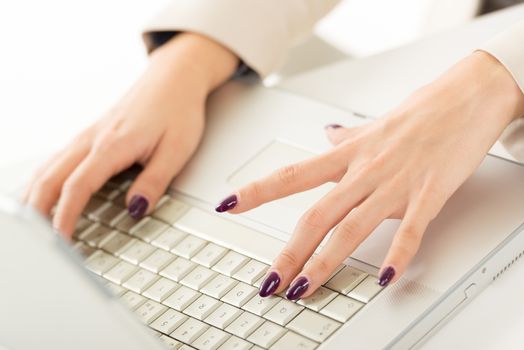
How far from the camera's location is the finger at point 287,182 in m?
0.75

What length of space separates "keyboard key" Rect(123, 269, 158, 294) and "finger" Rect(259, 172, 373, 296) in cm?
11

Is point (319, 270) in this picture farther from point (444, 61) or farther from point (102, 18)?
point (102, 18)

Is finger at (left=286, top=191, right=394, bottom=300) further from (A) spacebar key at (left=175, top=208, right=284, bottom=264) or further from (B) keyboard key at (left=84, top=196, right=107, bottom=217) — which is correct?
(B) keyboard key at (left=84, top=196, right=107, bottom=217)

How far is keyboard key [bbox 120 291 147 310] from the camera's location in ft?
2.36

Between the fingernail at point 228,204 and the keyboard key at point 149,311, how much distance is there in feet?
0.32

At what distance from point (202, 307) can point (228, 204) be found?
10cm

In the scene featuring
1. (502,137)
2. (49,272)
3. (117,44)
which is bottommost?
(117,44)

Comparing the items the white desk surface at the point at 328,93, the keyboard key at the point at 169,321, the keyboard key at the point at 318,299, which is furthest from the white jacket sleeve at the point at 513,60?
the keyboard key at the point at 169,321

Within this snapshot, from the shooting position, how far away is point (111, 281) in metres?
0.76

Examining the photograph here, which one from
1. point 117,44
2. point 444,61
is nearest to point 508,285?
point 444,61

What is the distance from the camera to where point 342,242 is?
2.27ft

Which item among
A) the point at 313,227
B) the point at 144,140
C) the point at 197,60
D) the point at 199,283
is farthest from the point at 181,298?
the point at 197,60

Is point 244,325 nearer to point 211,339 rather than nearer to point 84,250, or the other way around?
point 211,339

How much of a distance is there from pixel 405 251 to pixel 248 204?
0.15 metres
